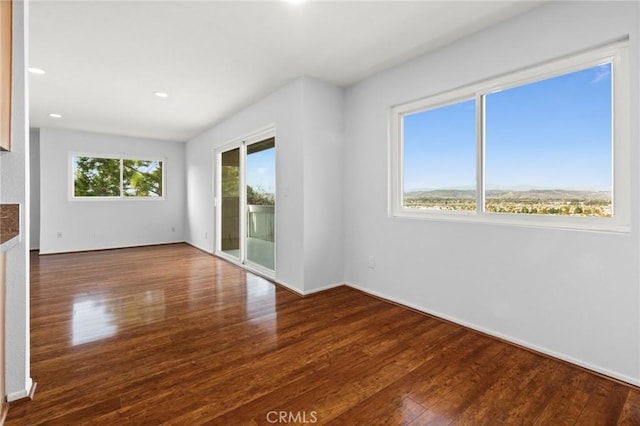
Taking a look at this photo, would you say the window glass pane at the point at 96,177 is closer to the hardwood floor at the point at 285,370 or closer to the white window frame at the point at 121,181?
the white window frame at the point at 121,181

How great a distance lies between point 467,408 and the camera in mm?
1644

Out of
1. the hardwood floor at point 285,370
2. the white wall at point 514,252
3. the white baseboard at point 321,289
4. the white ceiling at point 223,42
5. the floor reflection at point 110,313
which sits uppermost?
the white ceiling at point 223,42

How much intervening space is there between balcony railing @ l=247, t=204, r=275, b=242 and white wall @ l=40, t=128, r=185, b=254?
3561 mm

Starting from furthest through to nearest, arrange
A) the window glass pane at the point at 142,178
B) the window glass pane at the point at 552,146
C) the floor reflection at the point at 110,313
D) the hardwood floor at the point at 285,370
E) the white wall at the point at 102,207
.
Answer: the window glass pane at the point at 142,178 < the white wall at the point at 102,207 < the floor reflection at the point at 110,313 < the window glass pane at the point at 552,146 < the hardwood floor at the point at 285,370

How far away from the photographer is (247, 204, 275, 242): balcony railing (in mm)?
4402

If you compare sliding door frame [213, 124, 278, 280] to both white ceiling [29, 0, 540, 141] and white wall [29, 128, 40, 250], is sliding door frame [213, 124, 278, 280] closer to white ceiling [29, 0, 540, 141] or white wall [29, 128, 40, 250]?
white ceiling [29, 0, 540, 141]

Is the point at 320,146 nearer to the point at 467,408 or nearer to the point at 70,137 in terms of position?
the point at 467,408

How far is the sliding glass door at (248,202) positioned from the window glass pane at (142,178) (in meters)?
2.40

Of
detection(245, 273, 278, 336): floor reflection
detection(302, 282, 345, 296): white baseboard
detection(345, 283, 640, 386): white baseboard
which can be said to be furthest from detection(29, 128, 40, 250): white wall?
detection(345, 283, 640, 386): white baseboard

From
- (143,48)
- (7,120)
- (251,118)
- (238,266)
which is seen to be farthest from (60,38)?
(238,266)

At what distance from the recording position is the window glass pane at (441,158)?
2.76m

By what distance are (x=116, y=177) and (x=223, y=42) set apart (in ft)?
18.2

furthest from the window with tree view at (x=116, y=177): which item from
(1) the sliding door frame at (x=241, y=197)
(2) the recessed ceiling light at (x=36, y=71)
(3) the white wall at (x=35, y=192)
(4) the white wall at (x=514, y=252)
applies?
(4) the white wall at (x=514, y=252)

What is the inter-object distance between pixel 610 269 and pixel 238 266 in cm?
442
